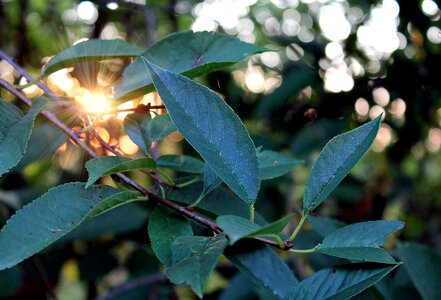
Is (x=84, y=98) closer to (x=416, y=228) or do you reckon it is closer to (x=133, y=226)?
(x=133, y=226)

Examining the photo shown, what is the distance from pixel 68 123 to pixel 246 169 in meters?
0.32

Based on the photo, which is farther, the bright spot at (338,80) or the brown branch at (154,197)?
the bright spot at (338,80)

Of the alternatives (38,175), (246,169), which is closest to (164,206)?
(246,169)

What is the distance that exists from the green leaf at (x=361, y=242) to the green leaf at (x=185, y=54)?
0.84ft

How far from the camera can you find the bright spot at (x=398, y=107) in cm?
150

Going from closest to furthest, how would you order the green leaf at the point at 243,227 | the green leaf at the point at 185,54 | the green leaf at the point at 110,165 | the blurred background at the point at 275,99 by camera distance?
1. the green leaf at the point at 243,227
2. the green leaf at the point at 110,165
3. the green leaf at the point at 185,54
4. the blurred background at the point at 275,99

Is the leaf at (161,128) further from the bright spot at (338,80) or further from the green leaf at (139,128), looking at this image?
the bright spot at (338,80)

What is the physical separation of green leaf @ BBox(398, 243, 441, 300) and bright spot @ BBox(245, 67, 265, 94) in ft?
3.11

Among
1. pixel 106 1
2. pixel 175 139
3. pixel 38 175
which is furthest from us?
pixel 38 175

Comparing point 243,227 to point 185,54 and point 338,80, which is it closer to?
point 185,54

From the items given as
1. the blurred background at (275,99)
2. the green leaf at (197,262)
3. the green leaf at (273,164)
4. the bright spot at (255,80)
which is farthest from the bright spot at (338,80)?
the green leaf at (197,262)

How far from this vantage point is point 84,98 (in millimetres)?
866

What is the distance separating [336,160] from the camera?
0.61m

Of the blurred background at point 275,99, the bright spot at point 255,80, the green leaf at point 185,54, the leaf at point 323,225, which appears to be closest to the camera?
the green leaf at point 185,54
